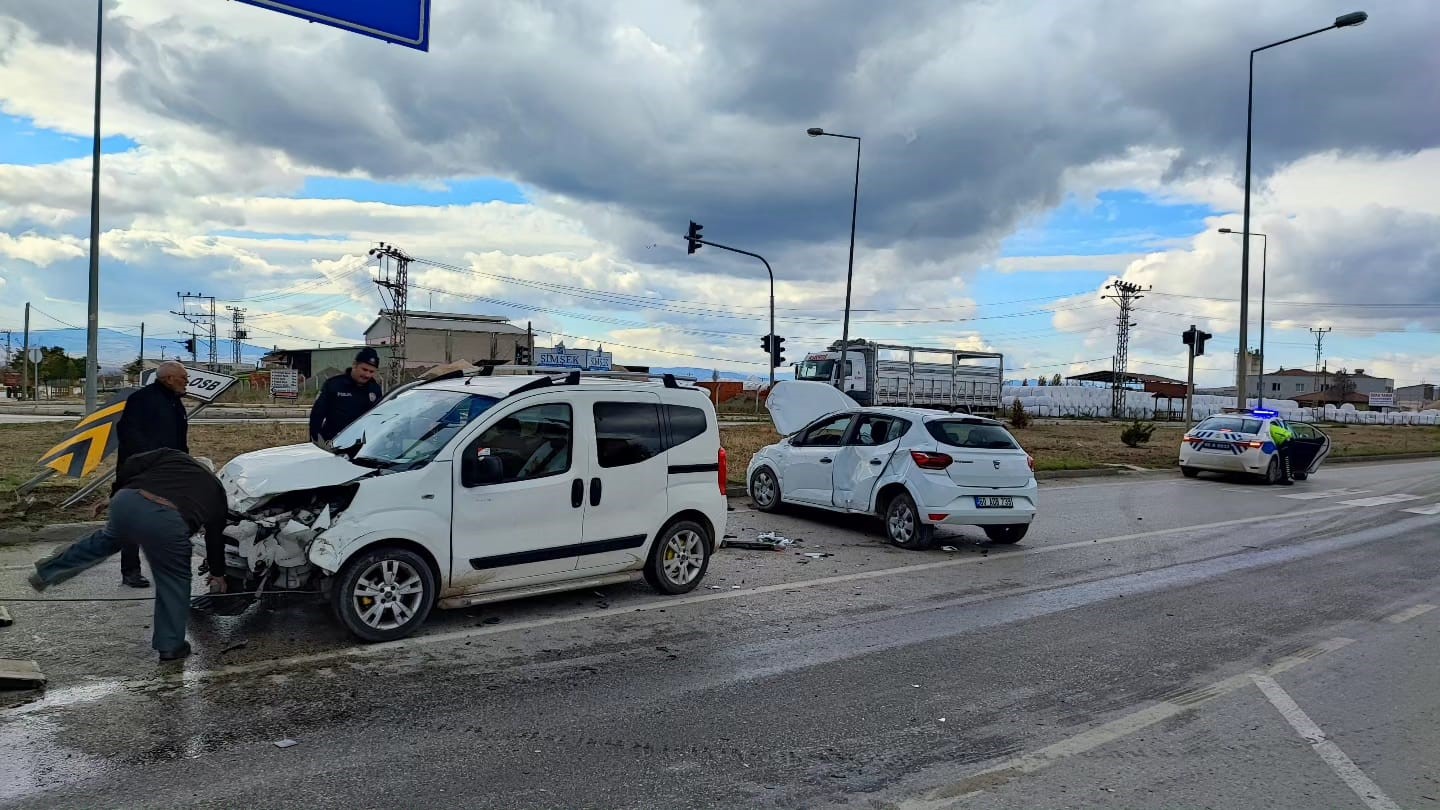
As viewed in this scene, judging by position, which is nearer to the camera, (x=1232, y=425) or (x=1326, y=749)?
(x=1326, y=749)

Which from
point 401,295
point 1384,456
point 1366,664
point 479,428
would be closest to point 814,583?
point 479,428

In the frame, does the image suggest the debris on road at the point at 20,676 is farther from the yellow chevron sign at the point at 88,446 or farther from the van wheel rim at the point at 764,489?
the van wheel rim at the point at 764,489

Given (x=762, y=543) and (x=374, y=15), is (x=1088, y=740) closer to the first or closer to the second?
(x=762, y=543)

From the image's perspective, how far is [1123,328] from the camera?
81438 mm

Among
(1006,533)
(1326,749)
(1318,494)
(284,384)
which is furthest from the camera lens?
(284,384)

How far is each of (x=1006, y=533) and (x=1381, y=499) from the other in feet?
35.1

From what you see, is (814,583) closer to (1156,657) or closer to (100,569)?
(1156,657)

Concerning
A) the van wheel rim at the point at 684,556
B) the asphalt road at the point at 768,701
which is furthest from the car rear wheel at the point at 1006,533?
the van wheel rim at the point at 684,556

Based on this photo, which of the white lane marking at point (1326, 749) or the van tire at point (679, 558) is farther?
the van tire at point (679, 558)

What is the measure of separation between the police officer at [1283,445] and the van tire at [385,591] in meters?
19.6

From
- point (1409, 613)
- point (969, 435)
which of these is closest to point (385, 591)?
point (969, 435)

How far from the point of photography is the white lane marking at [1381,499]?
55.4 feet

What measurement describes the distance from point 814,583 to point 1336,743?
4.30 meters

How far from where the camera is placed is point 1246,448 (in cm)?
2025
